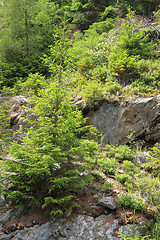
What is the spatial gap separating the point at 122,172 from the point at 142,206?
4.63 ft

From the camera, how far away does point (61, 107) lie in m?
4.40

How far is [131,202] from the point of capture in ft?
14.0

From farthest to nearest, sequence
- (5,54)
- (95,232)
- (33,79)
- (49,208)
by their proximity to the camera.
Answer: (5,54)
(33,79)
(49,208)
(95,232)

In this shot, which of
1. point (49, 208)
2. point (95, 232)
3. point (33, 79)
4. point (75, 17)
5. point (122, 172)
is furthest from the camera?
point (75, 17)

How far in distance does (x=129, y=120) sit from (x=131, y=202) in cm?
331

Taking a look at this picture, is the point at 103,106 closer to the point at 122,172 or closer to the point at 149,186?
the point at 122,172

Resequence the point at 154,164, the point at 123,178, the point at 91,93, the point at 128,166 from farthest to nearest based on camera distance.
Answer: the point at 91,93 < the point at 128,166 < the point at 154,164 < the point at 123,178

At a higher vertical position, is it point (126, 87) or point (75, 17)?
point (75, 17)

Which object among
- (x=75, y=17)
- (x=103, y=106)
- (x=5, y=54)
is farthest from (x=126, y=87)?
(x=75, y=17)

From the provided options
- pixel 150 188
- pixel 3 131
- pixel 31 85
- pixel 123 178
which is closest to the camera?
pixel 150 188

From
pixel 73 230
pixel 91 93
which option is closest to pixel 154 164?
pixel 73 230

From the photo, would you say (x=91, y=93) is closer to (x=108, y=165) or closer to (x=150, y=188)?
(x=108, y=165)

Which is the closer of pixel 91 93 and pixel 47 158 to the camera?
pixel 47 158

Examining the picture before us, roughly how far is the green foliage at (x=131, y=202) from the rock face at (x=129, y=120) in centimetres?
259
